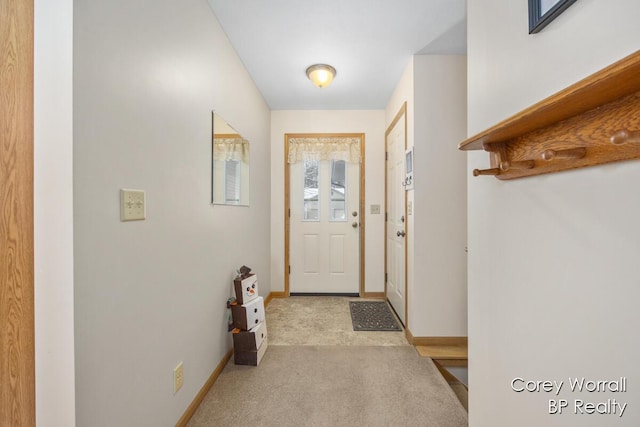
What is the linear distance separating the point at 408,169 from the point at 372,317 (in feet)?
5.05

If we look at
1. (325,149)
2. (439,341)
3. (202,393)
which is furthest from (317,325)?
(325,149)

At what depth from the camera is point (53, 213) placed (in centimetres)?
79

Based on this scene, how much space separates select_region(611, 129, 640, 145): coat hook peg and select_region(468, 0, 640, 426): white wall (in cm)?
8

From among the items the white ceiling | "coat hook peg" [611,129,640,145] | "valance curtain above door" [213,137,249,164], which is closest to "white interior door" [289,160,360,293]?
the white ceiling

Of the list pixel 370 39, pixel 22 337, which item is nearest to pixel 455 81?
pixel 370 39

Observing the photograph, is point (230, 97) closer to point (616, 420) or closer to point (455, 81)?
point (455, 81)

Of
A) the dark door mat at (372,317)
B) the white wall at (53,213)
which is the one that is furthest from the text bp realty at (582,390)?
the dark door mat at (372,317)

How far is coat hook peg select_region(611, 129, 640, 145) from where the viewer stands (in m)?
0.47

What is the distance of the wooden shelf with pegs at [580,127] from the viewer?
477 mm

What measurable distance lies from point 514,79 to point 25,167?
1420 mm

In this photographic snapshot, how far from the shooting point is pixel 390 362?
2066 mm

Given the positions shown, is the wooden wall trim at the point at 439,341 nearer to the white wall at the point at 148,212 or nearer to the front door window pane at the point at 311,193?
the white wall at the point at 148,212

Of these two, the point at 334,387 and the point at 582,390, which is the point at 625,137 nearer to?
the point at 582,390

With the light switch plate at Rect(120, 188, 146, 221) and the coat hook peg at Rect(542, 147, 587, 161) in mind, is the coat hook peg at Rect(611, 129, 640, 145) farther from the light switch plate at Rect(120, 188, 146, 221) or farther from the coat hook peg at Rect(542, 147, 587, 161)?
the light switch plate at Rect(120, 188, 146, 221)
